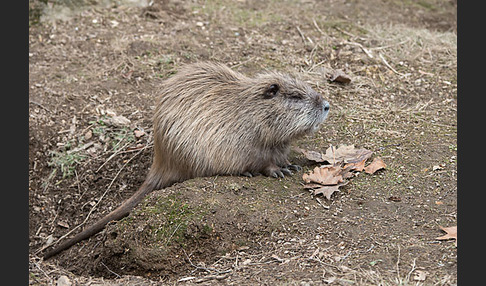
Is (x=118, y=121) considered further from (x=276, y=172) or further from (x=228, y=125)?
(x=276, y=172)

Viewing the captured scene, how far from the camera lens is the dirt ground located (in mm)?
3756

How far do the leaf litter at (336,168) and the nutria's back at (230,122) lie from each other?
27 cm

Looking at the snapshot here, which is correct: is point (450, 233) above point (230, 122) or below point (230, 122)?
above

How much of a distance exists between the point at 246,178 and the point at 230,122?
51 centimetres

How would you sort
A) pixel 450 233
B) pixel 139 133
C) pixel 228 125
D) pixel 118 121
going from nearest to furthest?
pixel 450 233
pixel 228 125
pixel 139 133
pixel 118 121

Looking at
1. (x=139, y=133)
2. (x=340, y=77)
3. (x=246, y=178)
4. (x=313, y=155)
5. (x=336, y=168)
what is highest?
(x=340, y=77)

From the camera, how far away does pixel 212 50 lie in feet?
21.6

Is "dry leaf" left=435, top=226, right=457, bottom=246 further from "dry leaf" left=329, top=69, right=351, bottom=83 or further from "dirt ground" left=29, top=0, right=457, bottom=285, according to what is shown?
"dry leaf" left=329, top=69, right=351, bottom=83

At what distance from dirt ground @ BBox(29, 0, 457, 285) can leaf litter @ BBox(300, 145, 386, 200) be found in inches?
2.8

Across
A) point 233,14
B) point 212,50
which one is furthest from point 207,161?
point 233,14

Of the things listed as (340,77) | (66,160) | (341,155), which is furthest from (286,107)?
(66,160)

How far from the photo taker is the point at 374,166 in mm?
4609

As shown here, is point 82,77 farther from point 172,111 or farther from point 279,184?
point 279,184

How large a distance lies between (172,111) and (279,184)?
113 cm
